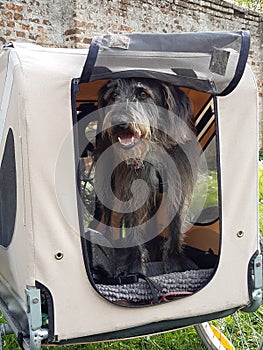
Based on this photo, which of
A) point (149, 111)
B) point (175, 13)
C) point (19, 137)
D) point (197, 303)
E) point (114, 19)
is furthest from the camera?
point (175, 13)

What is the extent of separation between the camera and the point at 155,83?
1739 millimetres

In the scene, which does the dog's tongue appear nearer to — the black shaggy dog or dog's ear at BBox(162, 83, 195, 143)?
the black shaggy dog

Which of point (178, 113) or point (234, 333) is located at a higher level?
point (178, 113)

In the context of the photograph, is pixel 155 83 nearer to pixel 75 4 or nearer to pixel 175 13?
pixel 75 4

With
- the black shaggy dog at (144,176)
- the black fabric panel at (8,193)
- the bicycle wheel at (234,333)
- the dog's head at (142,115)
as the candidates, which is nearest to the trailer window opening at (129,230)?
the black shaggy dog at (144,176)

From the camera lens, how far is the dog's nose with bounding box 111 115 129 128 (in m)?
1.65

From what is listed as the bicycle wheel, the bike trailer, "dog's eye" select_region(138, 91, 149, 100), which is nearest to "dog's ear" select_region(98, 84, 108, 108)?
"dog's eye" select_region(138, 91, 149, 100)

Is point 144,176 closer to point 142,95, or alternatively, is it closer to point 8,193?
point 142,95

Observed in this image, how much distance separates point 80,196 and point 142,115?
36 cm

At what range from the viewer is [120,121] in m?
1.66

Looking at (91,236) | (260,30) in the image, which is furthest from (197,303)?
(260,30)

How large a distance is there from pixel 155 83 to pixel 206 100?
353 millimetres

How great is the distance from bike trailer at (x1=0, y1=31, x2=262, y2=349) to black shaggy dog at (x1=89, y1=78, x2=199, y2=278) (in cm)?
16

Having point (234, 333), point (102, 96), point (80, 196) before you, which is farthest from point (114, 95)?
point (234, 333)
